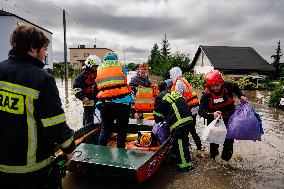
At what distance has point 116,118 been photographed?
5.36 meters

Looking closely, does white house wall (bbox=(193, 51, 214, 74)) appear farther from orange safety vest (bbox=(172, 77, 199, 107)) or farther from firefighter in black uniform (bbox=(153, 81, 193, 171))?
firefighter in black uniform (bbox=(153, 81, 193, 171))

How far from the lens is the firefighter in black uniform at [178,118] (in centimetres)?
574

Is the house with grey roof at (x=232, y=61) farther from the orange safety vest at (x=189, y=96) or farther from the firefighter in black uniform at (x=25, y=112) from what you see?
the firefighter in black uniform at (x=25, y=112)

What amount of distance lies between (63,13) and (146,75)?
20.9 metres

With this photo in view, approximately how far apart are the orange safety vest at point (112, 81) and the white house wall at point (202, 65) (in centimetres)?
3500

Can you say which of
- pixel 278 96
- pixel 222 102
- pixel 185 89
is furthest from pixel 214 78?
pixel 278 96

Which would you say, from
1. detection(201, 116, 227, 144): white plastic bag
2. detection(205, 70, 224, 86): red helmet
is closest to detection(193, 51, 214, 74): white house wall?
detection(205, 70, 224, 86): red helmet

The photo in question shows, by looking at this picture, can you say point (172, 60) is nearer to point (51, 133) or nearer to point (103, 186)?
point (103, 186)

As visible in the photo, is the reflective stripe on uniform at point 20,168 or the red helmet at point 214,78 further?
the red helmet at point 214,78

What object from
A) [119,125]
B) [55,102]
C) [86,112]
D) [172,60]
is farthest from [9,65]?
[172,60]

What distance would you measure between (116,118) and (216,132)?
6.25ft

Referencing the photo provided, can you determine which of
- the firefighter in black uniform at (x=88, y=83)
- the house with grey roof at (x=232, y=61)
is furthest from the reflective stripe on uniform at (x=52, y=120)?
the house with grey roof at (x=232, y=61)

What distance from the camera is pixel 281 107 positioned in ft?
50.7

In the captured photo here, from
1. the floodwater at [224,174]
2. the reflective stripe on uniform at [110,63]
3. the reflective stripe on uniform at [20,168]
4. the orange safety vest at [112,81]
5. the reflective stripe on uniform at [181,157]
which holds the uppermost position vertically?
the reflective stripe on uniform at [110,63]
